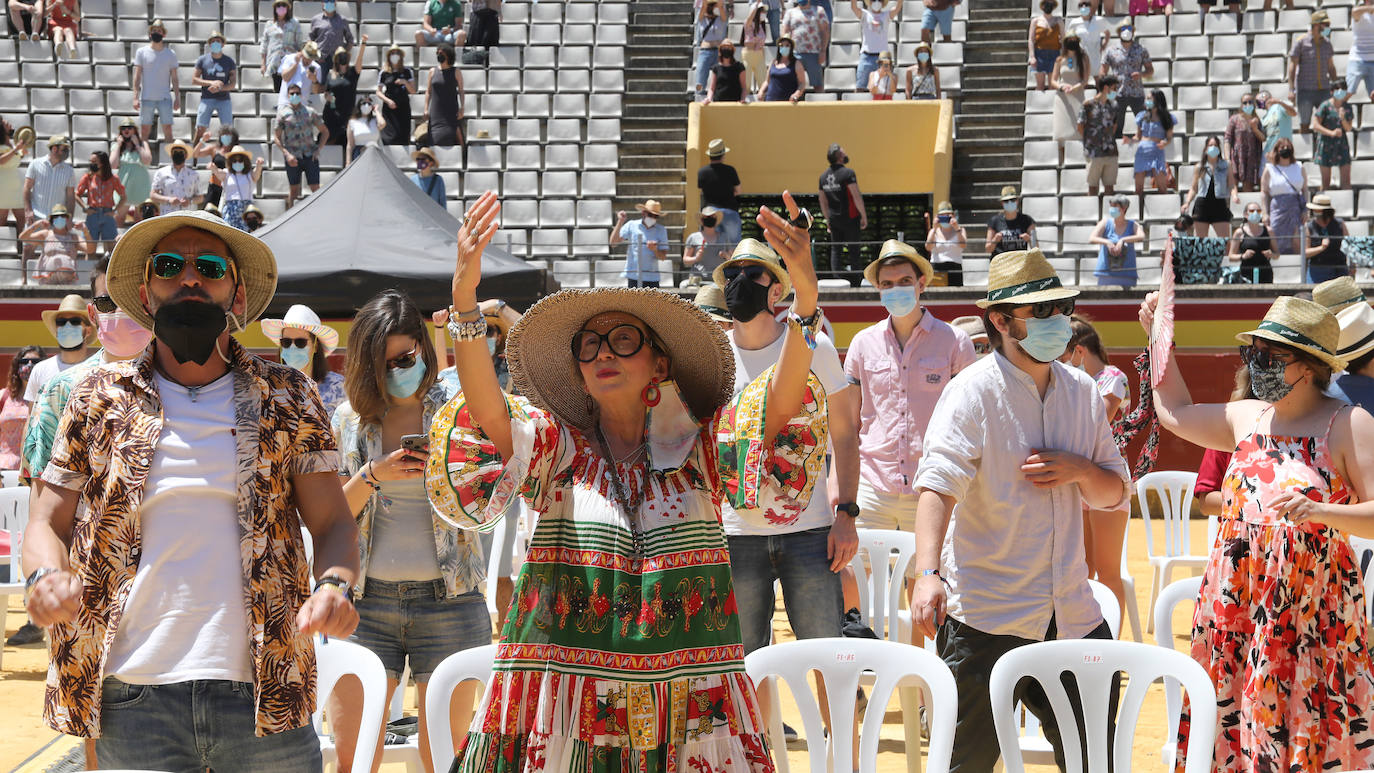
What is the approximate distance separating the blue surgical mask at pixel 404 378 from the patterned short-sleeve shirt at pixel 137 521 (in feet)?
5.19

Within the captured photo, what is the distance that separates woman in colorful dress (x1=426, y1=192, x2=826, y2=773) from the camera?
329 cm

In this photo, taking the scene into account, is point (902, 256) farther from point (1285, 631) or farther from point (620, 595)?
point (620, 595)

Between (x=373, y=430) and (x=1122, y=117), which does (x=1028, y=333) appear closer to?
(x=373, y=430)

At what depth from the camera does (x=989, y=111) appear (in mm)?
20469

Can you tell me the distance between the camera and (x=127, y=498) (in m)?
3.25

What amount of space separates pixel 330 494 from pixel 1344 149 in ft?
53.3

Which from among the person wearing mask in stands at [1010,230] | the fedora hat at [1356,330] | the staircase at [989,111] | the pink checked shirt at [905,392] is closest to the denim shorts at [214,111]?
the staircase at [989,111]

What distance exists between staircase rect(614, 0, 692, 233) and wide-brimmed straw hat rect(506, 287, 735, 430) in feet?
50.5

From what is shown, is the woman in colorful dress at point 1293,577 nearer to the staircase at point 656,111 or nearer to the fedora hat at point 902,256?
the fedora hat at point 902,256

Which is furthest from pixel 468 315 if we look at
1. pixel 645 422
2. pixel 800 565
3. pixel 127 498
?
pixel 800 565

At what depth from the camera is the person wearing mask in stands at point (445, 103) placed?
19172mm

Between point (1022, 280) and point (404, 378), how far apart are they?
6.37 feet

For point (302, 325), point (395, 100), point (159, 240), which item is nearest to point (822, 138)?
point (395, 100)

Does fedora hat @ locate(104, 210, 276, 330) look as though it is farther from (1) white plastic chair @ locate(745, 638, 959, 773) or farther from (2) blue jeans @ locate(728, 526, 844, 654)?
(2) blue jeans @ locate(728, 526, 844, 654)
